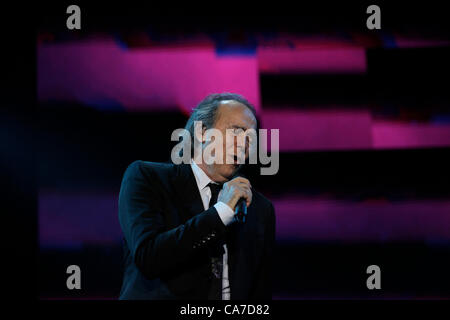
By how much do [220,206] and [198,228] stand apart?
112mm

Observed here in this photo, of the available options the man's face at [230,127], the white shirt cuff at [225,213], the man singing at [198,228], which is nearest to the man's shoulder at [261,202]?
the man singing at [198,228]

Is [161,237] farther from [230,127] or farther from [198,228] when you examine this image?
[230,127]

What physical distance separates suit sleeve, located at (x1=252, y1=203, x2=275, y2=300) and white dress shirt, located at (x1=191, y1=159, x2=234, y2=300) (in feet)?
0.56

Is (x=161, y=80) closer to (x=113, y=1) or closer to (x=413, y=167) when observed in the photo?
(x=113, y=1)

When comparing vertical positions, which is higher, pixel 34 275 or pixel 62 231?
pixel 62 231

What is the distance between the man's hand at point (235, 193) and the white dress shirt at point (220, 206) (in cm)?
2

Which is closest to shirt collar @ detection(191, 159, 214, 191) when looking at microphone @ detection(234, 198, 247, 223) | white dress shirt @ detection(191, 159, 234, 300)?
white dress shirt @ detection(191, 159, 234, 300)

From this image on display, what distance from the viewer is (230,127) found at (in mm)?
1870

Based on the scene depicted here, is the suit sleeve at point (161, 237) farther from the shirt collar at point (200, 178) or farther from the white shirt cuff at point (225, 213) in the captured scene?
the shirt collar at point (200, 178)

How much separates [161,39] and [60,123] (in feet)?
2.30

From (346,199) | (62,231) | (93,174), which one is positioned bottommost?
(62,231)

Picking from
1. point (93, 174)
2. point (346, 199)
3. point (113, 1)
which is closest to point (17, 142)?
point (93, 174)

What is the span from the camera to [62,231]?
91.4 inches

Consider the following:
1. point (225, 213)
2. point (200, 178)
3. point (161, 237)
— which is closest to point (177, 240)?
point (161, 237)
